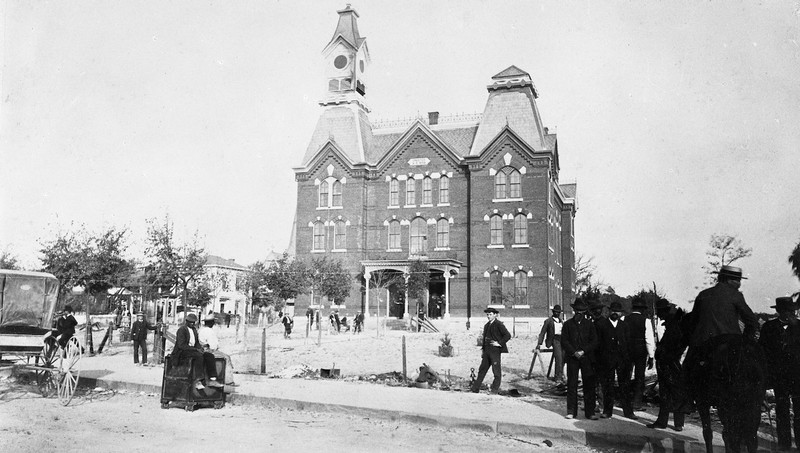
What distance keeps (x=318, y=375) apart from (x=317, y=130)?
35.8 meters

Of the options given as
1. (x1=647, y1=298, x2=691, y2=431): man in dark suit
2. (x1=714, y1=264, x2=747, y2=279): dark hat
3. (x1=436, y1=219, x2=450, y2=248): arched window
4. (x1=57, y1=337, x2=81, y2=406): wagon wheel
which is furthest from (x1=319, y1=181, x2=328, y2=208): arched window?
(x1=714, y1=264, x2=747, y2=279): dark hat

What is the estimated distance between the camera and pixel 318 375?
54.3ft

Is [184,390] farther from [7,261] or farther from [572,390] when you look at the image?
[7,261]

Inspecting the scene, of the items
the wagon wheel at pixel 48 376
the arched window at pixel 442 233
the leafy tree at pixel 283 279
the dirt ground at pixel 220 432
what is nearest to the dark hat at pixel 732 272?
the dirt ground at pixel 220 432

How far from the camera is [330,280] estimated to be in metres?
42.3

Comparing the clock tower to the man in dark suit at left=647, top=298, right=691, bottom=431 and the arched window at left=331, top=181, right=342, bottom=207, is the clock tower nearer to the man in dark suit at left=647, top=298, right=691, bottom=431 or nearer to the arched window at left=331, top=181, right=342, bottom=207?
the arched window at left=331, top=181, right=342, bottom=207

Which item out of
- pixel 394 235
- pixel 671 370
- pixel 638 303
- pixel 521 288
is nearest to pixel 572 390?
pixel 671 370

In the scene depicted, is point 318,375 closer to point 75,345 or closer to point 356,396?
point 356,396

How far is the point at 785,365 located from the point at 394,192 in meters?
38.8

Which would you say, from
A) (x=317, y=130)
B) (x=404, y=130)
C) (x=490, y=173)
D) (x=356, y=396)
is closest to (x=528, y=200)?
(x=490, y=173)

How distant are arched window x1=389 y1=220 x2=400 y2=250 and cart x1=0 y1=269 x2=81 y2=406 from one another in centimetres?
3037

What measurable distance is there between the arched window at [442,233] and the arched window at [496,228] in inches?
128

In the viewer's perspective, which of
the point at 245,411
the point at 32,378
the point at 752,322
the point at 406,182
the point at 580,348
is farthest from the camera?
the point at 406,182

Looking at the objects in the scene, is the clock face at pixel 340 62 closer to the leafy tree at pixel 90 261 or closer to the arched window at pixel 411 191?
the arched window at pixel 411 191
